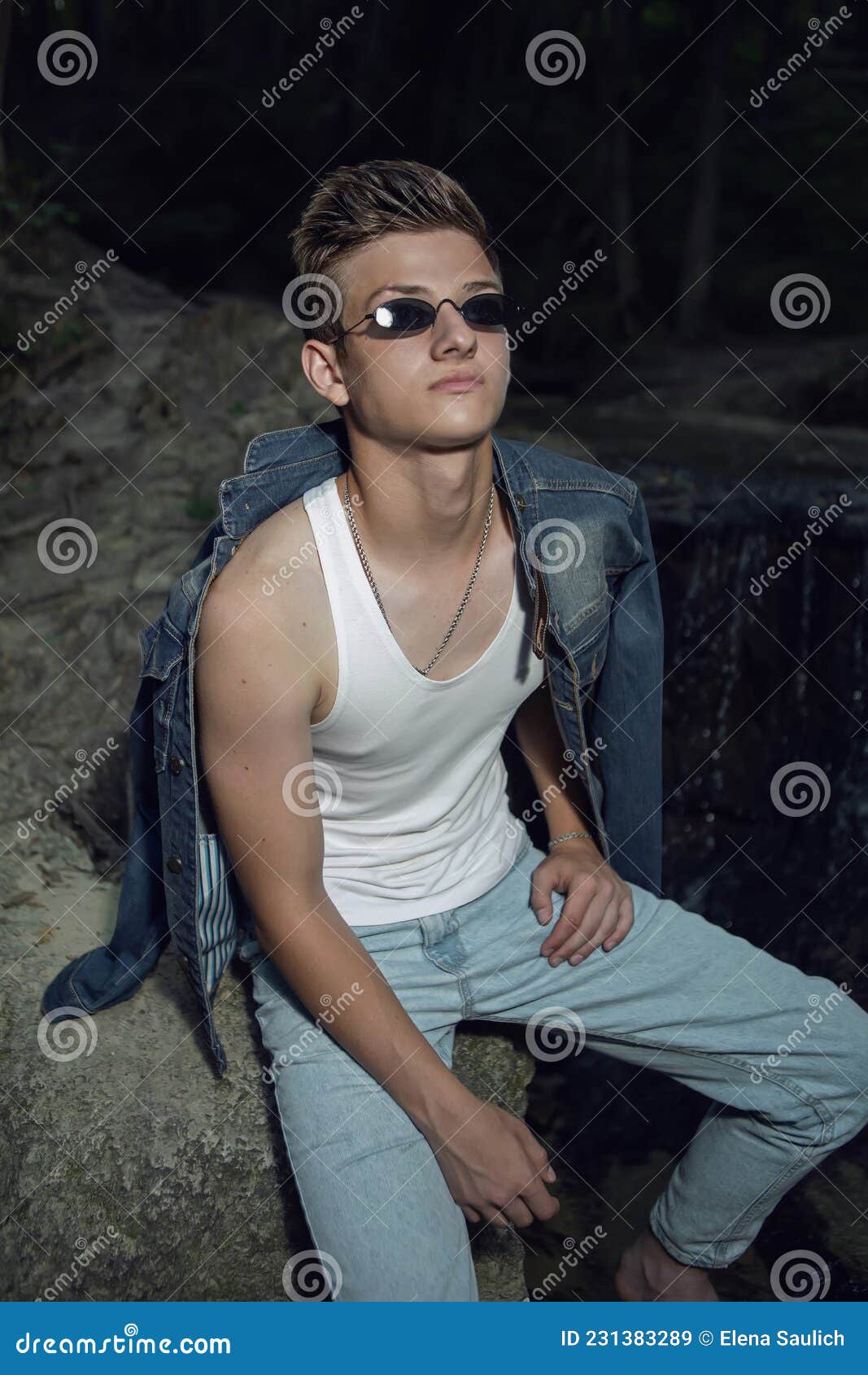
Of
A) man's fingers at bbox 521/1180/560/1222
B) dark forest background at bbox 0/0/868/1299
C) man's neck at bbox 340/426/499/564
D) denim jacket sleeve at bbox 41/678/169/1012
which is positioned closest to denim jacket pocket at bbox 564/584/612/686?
man's neck at bbox 340/426/499/564

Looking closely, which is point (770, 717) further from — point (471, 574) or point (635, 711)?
point (471, 574)

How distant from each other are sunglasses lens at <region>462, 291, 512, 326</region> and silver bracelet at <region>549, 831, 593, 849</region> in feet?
3.68

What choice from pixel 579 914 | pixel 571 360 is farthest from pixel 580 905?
pixel 571 360

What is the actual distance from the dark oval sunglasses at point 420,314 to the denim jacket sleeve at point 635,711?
0.59 metres

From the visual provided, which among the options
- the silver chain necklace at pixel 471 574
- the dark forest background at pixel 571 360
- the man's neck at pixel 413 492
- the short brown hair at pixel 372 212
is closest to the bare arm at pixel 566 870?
the silver chain necklace at pixel 471 574

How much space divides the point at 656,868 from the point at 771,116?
1138cm

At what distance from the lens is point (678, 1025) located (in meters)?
2.38

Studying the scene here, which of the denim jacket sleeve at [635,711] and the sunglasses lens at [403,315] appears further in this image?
the denim jacket sleeve at [635,711]

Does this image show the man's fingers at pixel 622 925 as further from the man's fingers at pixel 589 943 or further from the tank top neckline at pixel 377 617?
the tank top neckline at pixel 377 617

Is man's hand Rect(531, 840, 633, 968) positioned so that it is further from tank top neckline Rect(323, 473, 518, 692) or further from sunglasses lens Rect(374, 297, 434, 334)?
sunglasses lens Rect(374, 297, 434, 334)

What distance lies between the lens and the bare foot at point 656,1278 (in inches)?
97.4

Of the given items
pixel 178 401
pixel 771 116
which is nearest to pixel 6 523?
pixel 178 401

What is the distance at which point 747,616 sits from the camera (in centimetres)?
464

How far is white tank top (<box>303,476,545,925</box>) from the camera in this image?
7.21ft
